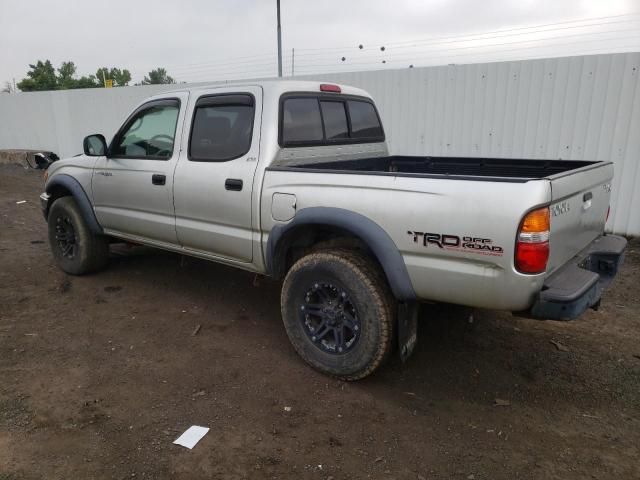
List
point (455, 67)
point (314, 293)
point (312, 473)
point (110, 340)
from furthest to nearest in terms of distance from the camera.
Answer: point (455, 67), point (110, 340), point (314, 293), point (312, 473)

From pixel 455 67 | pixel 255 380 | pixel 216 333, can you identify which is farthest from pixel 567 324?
pixel 455 67

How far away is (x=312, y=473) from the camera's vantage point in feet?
8.25

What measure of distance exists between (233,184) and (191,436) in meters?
1.74

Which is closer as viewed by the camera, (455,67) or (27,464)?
(27,464)

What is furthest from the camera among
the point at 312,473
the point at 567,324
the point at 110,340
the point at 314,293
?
the point at 567,324

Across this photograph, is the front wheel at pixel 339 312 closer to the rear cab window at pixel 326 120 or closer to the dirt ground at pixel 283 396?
the dirt ground at pixel 283 396

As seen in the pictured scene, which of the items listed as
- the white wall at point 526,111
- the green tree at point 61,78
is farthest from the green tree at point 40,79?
the white wall at point 526,111

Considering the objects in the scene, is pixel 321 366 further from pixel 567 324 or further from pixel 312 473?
pixel 567 324

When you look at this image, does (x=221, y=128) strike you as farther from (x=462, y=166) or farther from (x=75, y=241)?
(x=75, y=241)

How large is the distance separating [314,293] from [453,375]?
44.9 inches

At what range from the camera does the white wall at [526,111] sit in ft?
21.6

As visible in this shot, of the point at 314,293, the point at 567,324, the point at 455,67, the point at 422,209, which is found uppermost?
the point at 455,67

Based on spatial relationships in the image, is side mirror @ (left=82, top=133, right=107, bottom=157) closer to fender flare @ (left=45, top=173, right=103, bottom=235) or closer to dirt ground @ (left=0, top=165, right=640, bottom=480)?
fender flare @ (left=45, top=173, right=103, bottom=235)

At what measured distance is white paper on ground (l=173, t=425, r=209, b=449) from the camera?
2736mm
